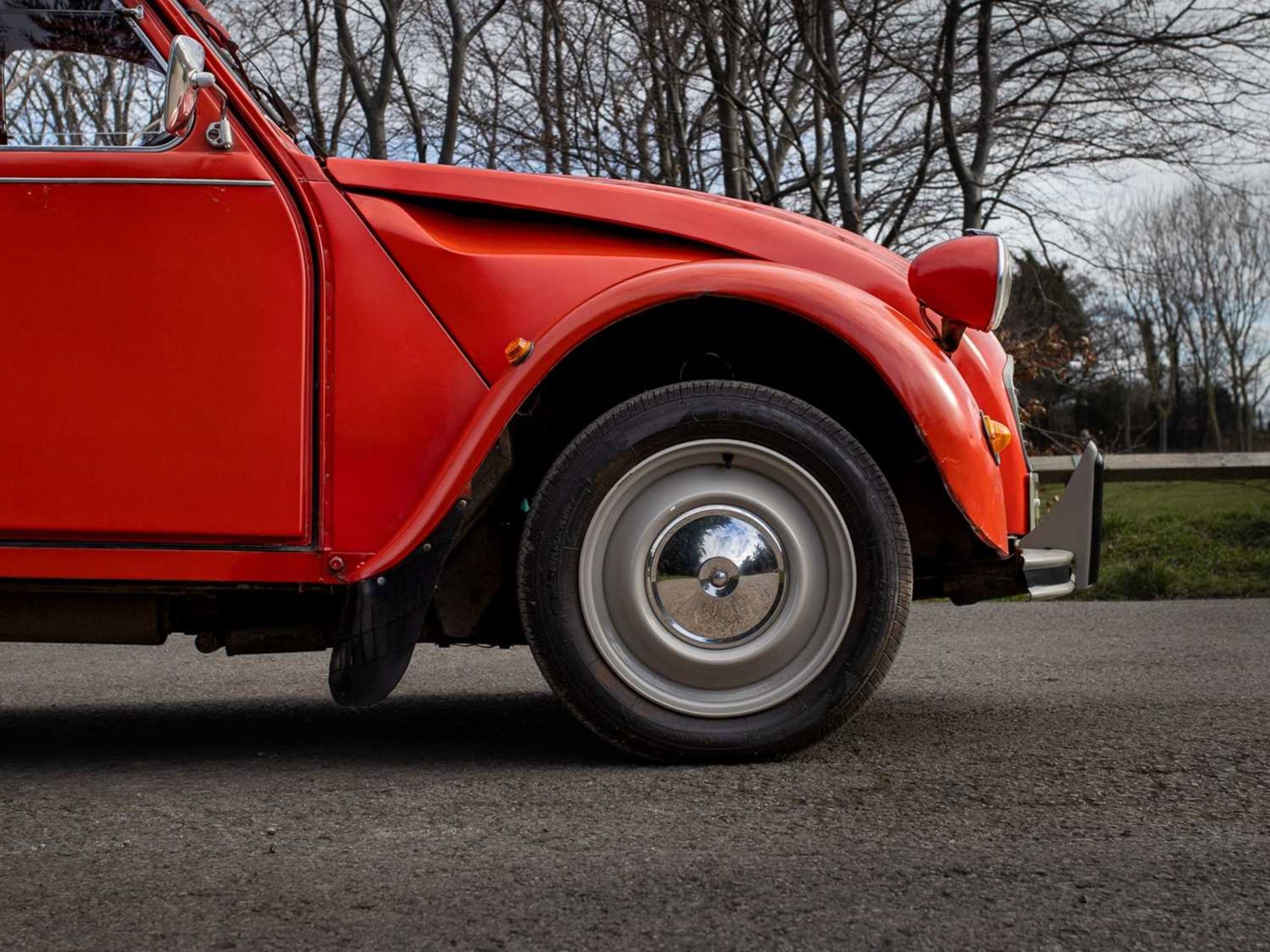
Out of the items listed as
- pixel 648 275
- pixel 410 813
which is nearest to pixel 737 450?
pixel 648 275

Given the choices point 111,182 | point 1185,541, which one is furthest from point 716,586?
point 1185,541

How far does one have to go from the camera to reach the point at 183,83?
2779 mm

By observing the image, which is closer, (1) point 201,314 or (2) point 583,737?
(1) point 201,314

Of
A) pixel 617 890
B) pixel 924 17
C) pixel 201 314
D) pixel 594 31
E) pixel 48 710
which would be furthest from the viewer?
pixel 594 31

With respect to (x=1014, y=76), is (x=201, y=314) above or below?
below

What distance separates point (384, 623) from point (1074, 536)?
168cm

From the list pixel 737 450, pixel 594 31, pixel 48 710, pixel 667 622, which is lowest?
pixel 48 710

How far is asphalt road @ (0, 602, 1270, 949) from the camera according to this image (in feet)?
5.85

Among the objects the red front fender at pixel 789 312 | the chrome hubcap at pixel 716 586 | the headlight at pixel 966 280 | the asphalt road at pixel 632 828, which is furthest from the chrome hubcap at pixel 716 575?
the headlight at pixel 966 280

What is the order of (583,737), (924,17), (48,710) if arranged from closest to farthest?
(583,737) → (48,710) → (924,17)

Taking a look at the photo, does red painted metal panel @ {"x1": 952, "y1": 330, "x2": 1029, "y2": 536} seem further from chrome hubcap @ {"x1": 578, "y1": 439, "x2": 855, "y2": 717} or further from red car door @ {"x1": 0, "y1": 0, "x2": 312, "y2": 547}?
red car door @ {"x1": 0, "y1": 0, "x2": 312, "y2": 547}

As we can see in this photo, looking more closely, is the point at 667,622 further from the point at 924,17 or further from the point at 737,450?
the point at 924,17

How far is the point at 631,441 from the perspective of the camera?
8.90 ft

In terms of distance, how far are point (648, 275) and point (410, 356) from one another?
1.77 feet
